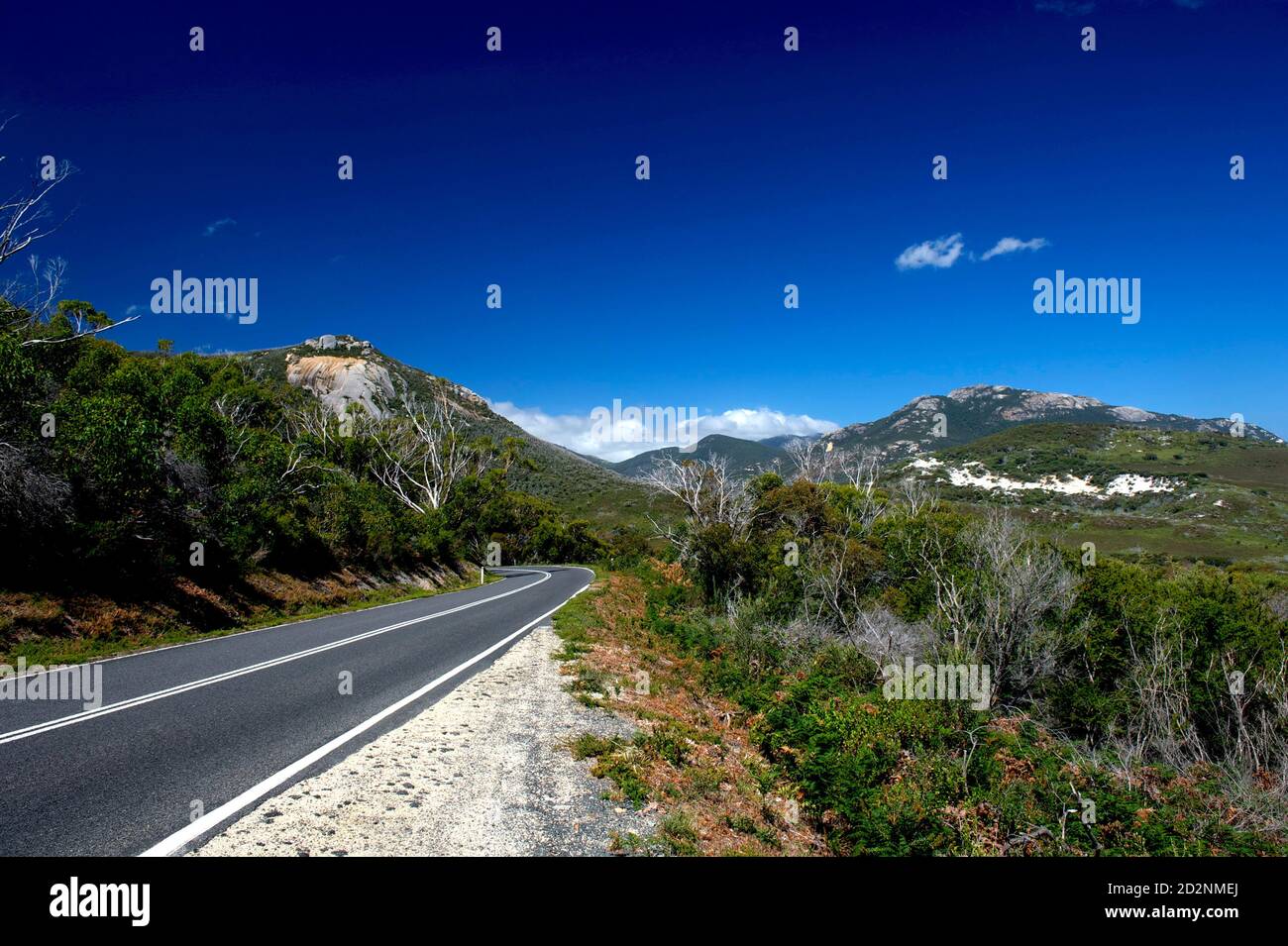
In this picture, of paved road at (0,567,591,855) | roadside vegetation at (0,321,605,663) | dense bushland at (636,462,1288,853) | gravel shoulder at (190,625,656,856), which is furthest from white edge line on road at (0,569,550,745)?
dense bushland at (636,462,1288,853)

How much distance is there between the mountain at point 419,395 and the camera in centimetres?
8812

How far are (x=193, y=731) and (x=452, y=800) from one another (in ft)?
11.0

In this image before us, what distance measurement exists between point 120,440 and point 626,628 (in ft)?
41.2

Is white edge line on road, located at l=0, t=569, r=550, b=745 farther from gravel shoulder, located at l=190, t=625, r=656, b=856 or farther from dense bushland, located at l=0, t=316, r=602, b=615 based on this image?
dense bushland, located at l=0, t=316, r=602, b=615

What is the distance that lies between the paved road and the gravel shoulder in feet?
1.05

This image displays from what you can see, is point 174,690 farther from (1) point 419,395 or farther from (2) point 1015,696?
(1) point 419,395

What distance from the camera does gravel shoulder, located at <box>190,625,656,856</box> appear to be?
13.7ft

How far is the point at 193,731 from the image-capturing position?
20.4 feet

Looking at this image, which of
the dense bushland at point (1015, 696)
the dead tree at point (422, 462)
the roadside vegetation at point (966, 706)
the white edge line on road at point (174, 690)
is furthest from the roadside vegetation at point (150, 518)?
the dense bushland at point (1015, 696)

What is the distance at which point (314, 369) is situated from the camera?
94250mm

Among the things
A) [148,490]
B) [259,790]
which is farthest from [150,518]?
[259,790]

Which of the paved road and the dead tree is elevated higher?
the dead tree
